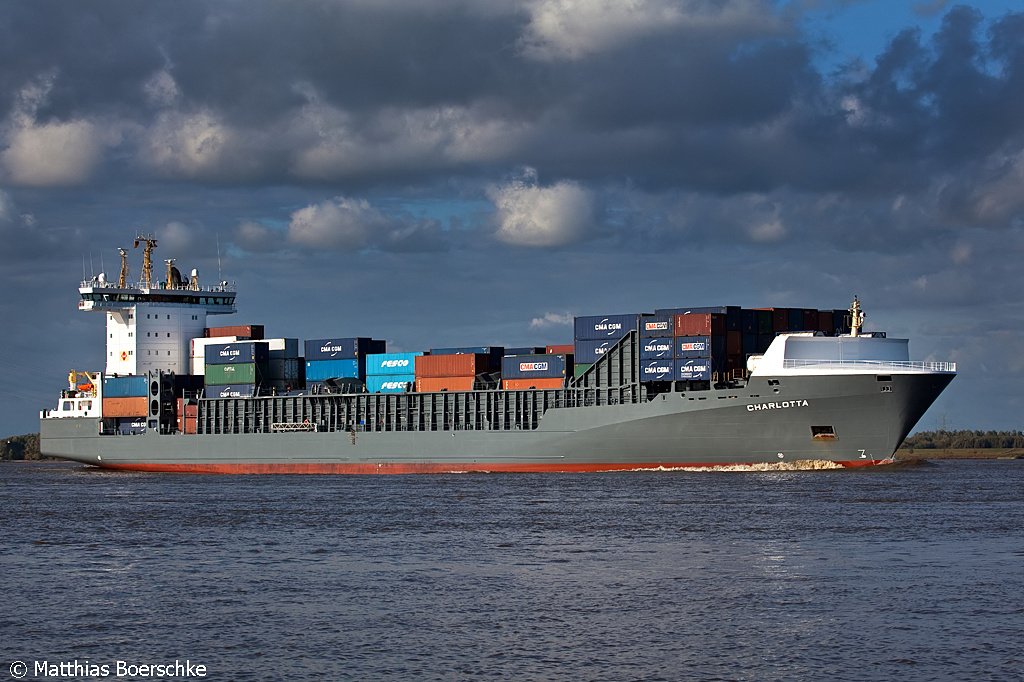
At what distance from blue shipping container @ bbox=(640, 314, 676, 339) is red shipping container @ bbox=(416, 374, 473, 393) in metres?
12.7

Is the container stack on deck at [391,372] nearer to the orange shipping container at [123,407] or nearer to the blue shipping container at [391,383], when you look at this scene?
the blue shipping container at [391,383]

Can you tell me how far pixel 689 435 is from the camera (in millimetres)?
59688

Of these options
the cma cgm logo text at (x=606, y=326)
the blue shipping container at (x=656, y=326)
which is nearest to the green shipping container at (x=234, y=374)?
the cma cgm logo text at (x=606, y=326)

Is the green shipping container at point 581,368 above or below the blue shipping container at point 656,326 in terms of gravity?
below

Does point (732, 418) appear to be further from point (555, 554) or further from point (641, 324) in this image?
point (555, 554)

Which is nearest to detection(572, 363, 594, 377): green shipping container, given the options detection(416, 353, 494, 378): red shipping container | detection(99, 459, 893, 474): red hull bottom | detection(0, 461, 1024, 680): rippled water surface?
detection(99, 459, 893, 474): red hull bottom

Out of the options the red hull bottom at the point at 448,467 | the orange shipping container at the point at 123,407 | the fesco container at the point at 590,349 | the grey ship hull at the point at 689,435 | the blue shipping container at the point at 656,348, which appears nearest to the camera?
the grey ship hull at the point at 689,435

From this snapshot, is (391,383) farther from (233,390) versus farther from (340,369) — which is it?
(233,390)

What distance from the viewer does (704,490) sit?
167 feet

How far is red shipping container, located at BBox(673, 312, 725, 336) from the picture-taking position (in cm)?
5981

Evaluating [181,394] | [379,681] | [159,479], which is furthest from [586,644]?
[181,394]

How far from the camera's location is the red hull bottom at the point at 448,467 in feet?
195

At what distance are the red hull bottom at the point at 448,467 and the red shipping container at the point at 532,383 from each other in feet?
13.4

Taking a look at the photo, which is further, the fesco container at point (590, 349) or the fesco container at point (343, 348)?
the fesco container at point (343, 348)
